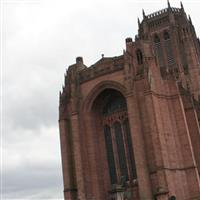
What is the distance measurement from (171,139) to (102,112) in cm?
801

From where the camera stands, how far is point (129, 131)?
1447 inches

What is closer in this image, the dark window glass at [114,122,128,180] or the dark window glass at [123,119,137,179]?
the dark window glass at [123,119,137,179]

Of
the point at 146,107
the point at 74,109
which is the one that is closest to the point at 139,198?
the point at 146,107

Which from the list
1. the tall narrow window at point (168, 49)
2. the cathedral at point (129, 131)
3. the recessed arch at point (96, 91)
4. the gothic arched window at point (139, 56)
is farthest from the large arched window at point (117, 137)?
the tall narrow window at point (168, 49)

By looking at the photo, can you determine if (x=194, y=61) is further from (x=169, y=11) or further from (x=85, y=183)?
(x=85, y=183)

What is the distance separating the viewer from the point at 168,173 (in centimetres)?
3141

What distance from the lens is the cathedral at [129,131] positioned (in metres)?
32.3

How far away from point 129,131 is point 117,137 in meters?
1.37

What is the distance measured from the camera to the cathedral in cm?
3228

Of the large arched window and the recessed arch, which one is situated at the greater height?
the recessed arch

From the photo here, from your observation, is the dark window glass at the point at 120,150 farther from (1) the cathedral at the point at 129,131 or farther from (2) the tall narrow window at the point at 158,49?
(2) the tall narrow window at the point at 158,49

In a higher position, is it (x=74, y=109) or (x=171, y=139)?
(x=74, y=109)

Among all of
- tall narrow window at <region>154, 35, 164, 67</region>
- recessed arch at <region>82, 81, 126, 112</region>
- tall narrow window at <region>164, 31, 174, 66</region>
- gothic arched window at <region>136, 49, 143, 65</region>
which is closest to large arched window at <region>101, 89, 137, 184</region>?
recessed arch at <region>82, 81, 126, 112</region>

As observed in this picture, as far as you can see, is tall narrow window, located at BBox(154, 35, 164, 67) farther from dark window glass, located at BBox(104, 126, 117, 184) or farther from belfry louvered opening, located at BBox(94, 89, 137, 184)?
dark window glass, located at BBox(104, 126, 117, 184)
